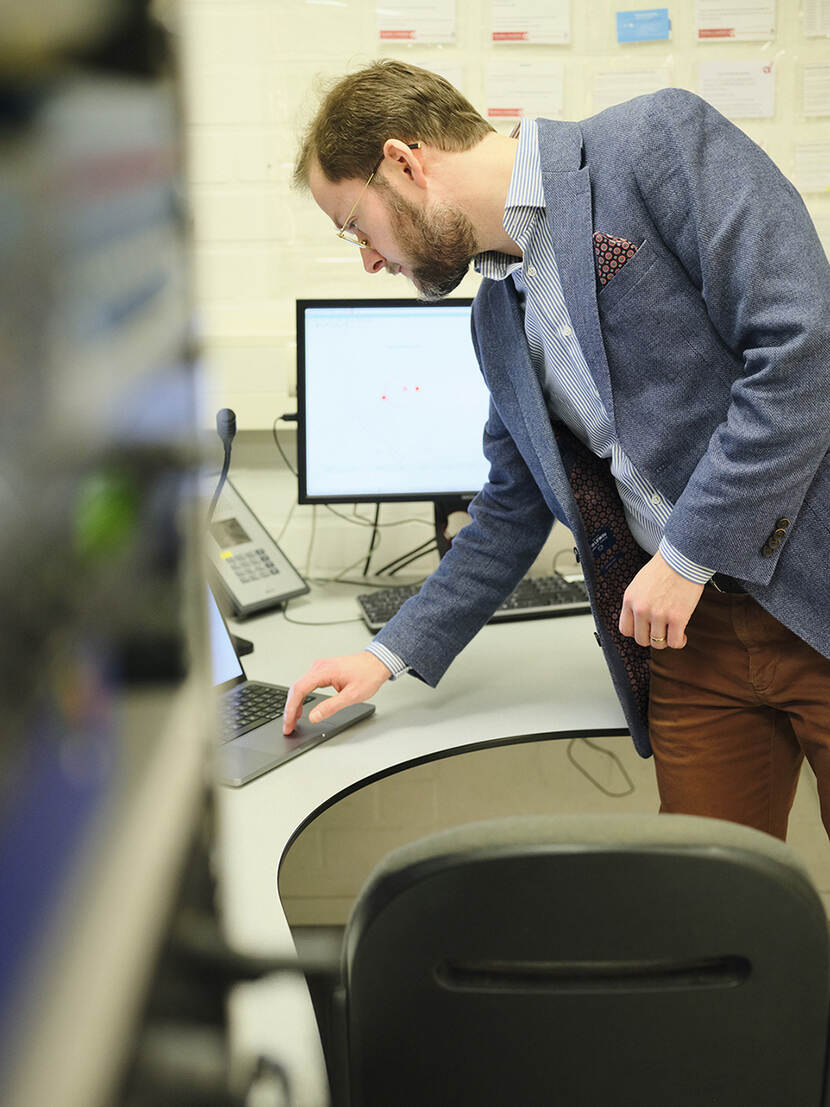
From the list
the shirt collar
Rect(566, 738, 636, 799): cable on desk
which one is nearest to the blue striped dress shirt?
the shirt collar

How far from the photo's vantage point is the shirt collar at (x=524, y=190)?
3.60 feet

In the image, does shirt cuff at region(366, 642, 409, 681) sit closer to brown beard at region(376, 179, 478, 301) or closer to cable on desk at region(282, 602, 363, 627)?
cable on desk at region(282, 602, 363, 627)

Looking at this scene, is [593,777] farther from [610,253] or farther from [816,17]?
[816,17]

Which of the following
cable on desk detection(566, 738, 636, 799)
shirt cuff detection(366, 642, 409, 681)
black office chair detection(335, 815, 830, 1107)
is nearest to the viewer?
black office chair detection(335, 815, 830, 1107)

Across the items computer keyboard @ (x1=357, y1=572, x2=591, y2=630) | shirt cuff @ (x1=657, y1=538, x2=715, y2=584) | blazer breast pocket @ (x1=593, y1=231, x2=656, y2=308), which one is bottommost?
computer keyboard @ (x1=357, y1=572, x2=591, y2=630)

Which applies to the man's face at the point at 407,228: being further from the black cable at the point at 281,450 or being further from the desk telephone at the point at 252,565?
the black cable at the point at 281,450

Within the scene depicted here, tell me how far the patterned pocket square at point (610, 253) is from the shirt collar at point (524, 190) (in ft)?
0.29

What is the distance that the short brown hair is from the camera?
114 cm

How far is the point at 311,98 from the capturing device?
5.73ft

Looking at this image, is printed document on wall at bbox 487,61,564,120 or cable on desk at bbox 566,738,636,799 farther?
cable on desk at bbox 566,738,636,799

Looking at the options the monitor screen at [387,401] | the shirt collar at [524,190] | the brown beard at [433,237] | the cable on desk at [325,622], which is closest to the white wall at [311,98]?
the monitor screen at [387,401]

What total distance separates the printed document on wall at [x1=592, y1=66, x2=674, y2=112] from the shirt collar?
0.86 metres

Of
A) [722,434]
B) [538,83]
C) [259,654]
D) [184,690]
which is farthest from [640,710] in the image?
[538,83]

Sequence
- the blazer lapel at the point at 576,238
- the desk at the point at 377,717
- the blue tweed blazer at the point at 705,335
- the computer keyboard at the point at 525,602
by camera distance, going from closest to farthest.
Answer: the desk at the point at 377,717, the blue tweed blazer at the point at 705,335, the blazer lapel at the point at 576,238, the computer keyboard at the point at 525,602
